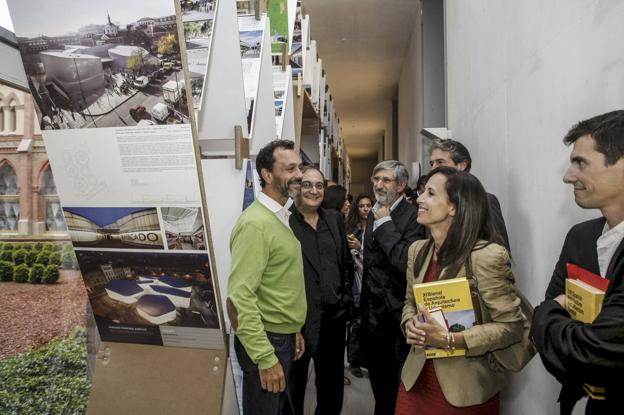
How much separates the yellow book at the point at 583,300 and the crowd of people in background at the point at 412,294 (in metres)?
0.03

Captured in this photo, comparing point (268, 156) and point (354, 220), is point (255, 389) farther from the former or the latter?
point (354, 220)

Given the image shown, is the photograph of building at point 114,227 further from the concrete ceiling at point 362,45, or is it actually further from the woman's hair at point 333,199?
the concrete ceiling at point 362,45

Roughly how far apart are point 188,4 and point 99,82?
2.16ft

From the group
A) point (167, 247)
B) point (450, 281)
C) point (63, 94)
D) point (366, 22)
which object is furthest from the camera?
point (366, 22)

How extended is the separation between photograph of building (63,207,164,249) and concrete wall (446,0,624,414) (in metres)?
1.40

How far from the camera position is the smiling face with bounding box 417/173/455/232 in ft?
4.91

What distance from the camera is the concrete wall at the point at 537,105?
1.23 meters

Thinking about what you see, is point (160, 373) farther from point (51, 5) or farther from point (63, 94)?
point (51, 5)

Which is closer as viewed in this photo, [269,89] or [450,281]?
[450,281]

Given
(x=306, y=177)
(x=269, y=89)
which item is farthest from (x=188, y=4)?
(x=306, y=177)

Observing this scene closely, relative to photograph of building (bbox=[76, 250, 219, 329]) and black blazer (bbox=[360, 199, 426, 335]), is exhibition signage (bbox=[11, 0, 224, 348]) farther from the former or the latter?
black blazer (bbox=[360, 199, 426, 335])

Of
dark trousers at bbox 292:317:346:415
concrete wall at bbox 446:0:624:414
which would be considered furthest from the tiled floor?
concrete wall at bbox 446:0:624:414

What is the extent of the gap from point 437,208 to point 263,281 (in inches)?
27.9

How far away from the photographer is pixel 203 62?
68.9 inches
